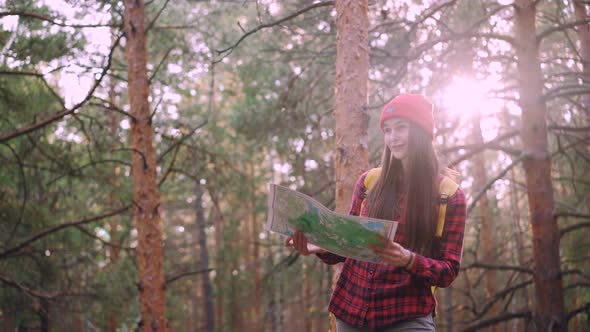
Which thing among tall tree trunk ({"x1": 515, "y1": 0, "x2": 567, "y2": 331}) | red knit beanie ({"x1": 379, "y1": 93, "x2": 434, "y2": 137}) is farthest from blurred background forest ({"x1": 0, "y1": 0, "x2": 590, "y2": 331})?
red knit beanie ({"x1": 379, "y1": 93, "x2": 434, "y2": 137})

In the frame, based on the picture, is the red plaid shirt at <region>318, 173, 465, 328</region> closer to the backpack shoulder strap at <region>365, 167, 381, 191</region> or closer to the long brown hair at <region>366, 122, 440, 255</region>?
the long brown hair at <region>366, 122, 440, 255</region>

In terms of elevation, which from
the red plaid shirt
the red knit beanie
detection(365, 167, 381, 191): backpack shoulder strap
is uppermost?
the red knit beanie

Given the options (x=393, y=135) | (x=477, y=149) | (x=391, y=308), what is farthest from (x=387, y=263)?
(x=477, y=149)

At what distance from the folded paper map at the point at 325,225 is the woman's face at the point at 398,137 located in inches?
18.9

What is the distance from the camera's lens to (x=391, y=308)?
2.26 m

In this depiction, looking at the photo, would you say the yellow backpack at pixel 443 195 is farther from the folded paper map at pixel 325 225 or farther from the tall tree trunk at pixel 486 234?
the tall tree trunk at pixel 486 234

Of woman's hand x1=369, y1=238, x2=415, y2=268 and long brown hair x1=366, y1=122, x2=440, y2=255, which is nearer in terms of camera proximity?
woman's hand x1=369, y1=238, x2=415, y2=268

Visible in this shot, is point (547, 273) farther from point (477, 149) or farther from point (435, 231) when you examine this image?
point (435, 231)

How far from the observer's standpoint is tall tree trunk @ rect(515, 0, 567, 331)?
5566 millimetres

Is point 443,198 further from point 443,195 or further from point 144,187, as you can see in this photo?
point 144,187

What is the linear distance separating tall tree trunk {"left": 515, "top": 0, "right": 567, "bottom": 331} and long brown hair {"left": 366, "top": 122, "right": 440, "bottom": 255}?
368 centimetres

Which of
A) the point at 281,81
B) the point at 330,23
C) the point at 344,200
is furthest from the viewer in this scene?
the point at 281,81

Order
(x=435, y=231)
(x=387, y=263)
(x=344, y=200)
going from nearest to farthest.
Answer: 1. (x=387, y=263)
2. (x=435, y=231)
3. (x=344, y=200)

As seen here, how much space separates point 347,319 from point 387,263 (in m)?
0.38
